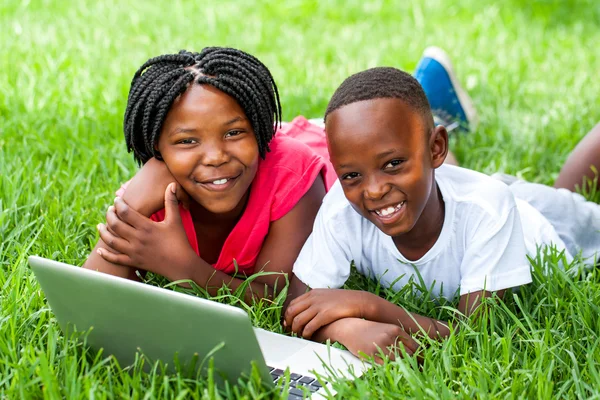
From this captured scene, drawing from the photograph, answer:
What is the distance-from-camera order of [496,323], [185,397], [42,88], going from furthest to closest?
[42,88] < [496,323] < [185,397]

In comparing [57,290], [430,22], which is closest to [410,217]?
[57,290]

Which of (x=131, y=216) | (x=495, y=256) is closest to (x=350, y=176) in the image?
(x=495, y=256)

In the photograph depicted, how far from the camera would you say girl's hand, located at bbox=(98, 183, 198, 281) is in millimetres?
2572

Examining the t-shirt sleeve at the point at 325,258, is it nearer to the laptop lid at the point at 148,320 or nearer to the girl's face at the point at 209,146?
the girl's face at the point at 209,146

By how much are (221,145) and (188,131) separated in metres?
0.12

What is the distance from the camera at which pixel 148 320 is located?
1942 millimetres

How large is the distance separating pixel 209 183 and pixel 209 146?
0.14 metres

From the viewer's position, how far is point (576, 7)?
6656 millimetres

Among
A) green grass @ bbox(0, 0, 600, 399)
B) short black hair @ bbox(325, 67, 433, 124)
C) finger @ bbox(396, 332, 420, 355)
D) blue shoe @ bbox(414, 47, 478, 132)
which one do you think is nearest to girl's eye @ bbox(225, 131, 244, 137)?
short black hair @ bbox(325, 67, 433, 124)

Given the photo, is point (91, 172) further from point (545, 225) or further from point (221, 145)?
point (545, 225)

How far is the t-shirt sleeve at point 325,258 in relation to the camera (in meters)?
2.60

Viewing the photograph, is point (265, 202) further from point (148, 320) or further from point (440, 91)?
point (440, 91)

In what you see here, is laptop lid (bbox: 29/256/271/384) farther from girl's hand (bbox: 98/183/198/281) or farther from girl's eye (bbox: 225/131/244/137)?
girl's eye (bbox: 225/131/244/137)

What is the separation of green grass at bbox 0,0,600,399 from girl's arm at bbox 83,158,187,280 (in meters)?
0.24
